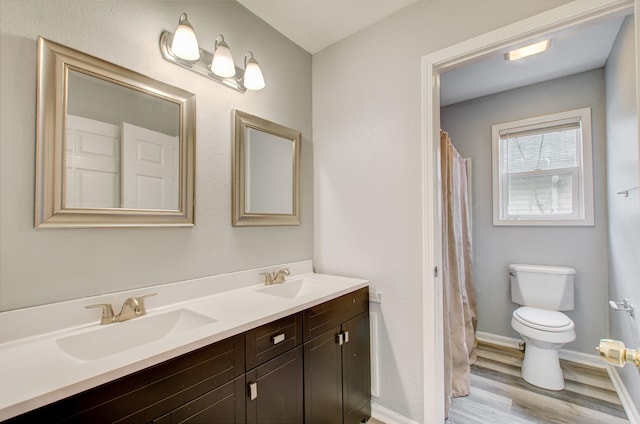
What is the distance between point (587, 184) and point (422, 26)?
1.94 meters

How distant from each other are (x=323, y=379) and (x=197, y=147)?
4.30 feet

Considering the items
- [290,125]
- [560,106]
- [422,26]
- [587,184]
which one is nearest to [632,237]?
[587,184]

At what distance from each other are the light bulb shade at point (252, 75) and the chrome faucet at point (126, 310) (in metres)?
1.19

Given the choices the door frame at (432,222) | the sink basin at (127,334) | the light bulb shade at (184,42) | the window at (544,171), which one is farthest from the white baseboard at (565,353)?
the light bulb shade at (184,42)

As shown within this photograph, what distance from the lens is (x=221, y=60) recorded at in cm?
142

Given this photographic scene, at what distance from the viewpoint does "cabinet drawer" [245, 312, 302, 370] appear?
1061 mm

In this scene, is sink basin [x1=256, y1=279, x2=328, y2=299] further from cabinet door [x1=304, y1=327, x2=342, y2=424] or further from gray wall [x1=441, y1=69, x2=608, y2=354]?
gray wall [x1=441, y1=69, x2=608, y2=354]

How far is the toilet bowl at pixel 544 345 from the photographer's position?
1.96 meters

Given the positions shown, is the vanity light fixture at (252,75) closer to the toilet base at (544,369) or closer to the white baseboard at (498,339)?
the toilet base at (544,369)

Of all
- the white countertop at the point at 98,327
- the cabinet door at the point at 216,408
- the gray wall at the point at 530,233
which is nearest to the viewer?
the white countertop at the point at 98,327

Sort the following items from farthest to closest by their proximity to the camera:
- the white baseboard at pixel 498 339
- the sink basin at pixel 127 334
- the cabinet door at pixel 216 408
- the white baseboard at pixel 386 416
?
the white baseboard at pixel 498 339 → the white baseboard at pixel 386 416 → the sink basin at pixel 127 334 → the cabinet door at pixel 216 408

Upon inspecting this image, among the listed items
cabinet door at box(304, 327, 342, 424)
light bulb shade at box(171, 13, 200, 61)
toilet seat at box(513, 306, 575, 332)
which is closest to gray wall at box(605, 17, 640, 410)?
toilet seat at box(513, 306, 575, 332)

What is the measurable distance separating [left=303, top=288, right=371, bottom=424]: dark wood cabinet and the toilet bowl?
4.20 feet

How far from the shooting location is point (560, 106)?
243 cm
